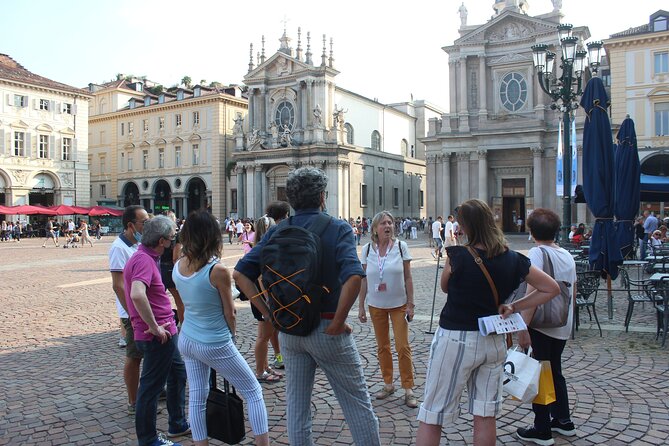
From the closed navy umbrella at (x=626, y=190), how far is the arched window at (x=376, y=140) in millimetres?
47237

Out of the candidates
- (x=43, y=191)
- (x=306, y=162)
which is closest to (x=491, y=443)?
(x=306, y=162)

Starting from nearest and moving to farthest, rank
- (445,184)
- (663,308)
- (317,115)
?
(663,308) < (445,184) < (317,115)

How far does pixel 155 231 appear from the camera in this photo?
461 centimetres

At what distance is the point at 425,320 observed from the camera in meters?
9.95

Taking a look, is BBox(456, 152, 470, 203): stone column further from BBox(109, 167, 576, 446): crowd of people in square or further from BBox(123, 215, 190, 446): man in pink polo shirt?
BBox(123, 215, 190, 446): man in pink polo shirt

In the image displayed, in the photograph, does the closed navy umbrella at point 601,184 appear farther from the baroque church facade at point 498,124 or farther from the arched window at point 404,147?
the arched window at point 404,147

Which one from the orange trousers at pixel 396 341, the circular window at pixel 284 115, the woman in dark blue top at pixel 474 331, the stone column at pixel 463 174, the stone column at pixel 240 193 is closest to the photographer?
the woman in dark blue top at pixel 474 331

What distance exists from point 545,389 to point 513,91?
40.6 meters

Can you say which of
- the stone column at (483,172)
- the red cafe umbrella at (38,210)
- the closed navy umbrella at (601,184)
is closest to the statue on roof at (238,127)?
the red cafe umbrella at (38,210)

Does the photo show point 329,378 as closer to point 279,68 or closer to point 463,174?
point 463,174

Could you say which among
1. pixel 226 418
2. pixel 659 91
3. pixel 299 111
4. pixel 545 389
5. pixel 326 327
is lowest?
pixel 226 418

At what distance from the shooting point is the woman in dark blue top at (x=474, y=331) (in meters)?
3.59

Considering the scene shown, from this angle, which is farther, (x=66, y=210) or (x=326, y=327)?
(x=66, y=210)

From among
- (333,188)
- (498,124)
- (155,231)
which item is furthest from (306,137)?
(155,231)
